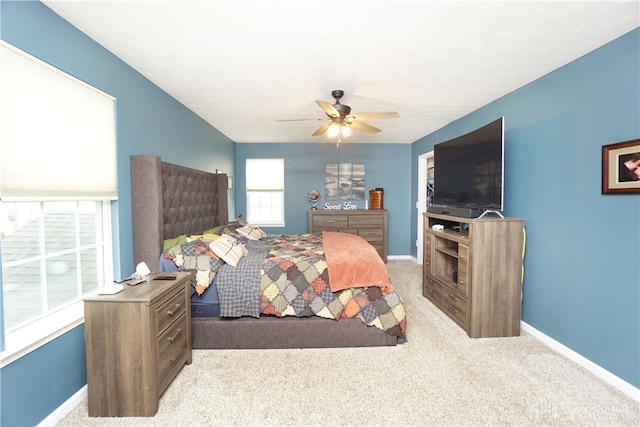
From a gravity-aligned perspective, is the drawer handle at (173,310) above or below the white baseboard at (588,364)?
above

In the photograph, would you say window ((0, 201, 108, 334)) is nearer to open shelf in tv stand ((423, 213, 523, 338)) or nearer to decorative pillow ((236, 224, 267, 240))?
decorative pillow ((236, 224, 267, 240))

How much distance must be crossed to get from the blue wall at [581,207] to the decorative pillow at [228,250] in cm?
289

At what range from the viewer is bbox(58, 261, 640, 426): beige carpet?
170 cm

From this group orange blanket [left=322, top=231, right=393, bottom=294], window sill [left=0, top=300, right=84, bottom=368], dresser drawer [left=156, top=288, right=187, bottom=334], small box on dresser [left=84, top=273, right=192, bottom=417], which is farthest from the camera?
orange blanket [left=322, top=231, right=393, bottom=294]

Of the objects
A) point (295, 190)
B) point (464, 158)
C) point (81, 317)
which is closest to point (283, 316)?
point (81, 317)

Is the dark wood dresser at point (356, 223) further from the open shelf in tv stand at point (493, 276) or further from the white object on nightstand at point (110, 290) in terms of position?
the white object on nightstand at point (110, 290)

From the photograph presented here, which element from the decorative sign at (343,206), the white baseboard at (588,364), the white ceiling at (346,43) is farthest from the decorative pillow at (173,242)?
the white baseboard at (588,364)

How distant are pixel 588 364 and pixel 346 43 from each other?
3.11 meters

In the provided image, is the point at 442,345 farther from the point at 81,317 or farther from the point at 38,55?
the point at 38,55

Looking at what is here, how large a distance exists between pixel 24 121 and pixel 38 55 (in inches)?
16.6

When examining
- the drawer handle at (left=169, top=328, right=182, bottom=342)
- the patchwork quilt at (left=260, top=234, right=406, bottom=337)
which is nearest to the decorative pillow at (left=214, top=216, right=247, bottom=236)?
the patchwork quilt at (left=260, top=234, right=406, bottom=337)

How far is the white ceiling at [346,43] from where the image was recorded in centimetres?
167

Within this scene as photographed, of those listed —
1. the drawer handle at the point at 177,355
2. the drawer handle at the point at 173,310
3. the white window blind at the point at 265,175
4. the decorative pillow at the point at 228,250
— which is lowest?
the drawer handle at the point at 177,355

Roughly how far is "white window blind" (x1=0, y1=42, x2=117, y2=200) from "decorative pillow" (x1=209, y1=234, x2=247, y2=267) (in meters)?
0.92
